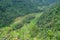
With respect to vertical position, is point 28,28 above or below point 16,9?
below

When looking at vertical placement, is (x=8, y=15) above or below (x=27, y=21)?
above

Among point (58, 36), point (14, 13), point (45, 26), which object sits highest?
point (14, 13)

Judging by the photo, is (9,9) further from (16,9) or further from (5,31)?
(5,31)

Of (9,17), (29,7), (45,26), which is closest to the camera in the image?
(45,26)

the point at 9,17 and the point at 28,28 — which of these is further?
the point at 9,17

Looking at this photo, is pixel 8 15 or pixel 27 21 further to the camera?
pixel 8 15

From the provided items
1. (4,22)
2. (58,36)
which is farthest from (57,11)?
(4,22)

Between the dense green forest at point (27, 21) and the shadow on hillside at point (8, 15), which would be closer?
the dense green forest at point (27, 21)

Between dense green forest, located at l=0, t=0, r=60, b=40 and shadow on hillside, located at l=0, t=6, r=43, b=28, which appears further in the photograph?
shadow on hillside, located at l=0, t=6, r=43, b=28
